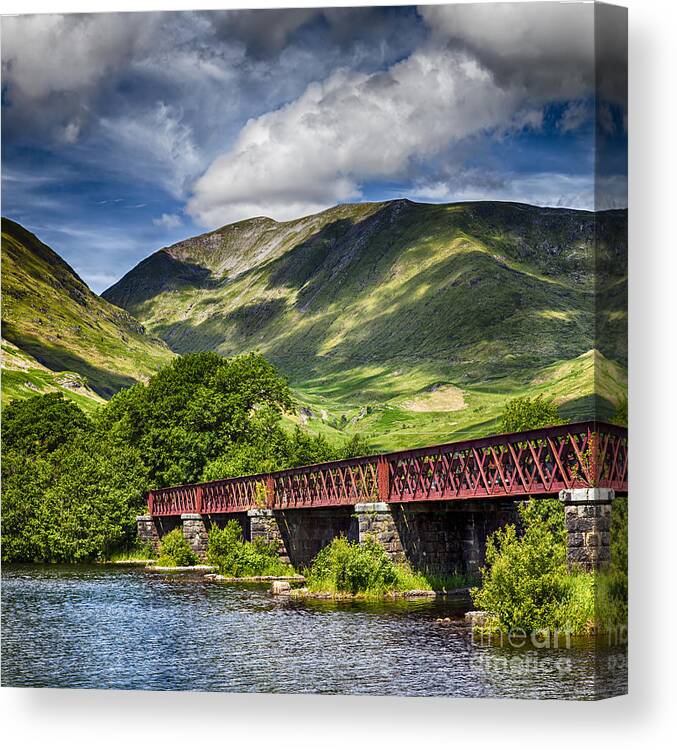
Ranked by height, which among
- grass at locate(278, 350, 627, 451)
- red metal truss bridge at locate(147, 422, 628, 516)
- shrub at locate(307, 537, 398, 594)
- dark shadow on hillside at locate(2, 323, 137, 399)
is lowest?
shrub at locate(307, 537, 398, 594)

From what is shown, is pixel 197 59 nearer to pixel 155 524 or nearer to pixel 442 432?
pixel 155 524

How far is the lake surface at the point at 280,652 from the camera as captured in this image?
1577 cm

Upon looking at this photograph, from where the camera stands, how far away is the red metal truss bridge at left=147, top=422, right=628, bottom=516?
619 inches

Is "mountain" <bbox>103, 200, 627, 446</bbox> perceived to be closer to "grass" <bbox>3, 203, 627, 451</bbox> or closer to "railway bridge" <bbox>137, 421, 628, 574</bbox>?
"grass" <bbox>3, 203, 627, 451</bbox>

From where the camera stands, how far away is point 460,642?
1919 cm

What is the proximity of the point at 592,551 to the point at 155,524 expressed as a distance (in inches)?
1486

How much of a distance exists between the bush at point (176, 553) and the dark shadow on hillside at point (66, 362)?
996 centimetres

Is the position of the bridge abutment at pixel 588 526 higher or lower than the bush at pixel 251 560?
higher

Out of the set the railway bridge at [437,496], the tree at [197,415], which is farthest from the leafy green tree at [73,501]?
the railway bridge at [437,496]

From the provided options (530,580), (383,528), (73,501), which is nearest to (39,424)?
(73,501)

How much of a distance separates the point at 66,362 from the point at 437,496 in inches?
1901

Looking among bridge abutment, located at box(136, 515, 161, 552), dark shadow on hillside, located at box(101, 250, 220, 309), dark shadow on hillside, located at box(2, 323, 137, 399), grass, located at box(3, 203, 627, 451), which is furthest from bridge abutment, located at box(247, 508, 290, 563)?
dark shadow on hillside, located at box(101, 250, 220, 309)

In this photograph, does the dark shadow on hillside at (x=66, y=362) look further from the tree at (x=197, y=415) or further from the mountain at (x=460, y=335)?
the mountain at (x=460, y=335)

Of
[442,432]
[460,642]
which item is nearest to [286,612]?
[460,642]
